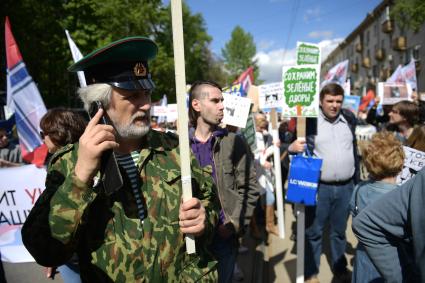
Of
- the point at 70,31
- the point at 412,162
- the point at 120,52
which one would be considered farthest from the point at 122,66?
the point at 70,31

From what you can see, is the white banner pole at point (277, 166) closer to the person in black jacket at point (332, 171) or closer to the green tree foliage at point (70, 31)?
the person in black jacket at point (332, 171)

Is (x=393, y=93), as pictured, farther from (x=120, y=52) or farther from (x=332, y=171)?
(x=120, y=52)

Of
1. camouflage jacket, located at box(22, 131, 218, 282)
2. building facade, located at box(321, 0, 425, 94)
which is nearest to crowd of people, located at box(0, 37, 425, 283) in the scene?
camouflage jacket, located at box(22, 131, 218, 282)

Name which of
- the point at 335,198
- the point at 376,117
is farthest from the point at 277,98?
the point at 376,117

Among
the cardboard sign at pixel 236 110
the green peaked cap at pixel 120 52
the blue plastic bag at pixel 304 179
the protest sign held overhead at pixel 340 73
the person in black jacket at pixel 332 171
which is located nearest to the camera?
the green peaked cap at pixel 120 52

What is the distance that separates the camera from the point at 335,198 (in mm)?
3359

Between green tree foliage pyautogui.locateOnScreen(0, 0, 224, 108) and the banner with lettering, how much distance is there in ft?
38.0

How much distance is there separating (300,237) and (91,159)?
2441 mm

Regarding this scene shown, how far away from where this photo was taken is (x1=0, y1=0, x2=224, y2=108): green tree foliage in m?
14.2

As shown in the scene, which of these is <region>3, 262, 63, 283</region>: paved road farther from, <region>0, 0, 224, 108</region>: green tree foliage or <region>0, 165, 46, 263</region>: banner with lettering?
<region>0, 0, 224, 108</region>: green tree foliage

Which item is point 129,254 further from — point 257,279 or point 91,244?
point 257,279

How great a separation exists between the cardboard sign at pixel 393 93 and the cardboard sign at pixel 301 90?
191 inches

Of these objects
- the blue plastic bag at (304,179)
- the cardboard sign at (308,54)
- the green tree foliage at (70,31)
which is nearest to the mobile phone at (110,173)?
the blue plastic bag at (304,179)

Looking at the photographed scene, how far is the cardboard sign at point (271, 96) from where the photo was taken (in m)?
4.37
